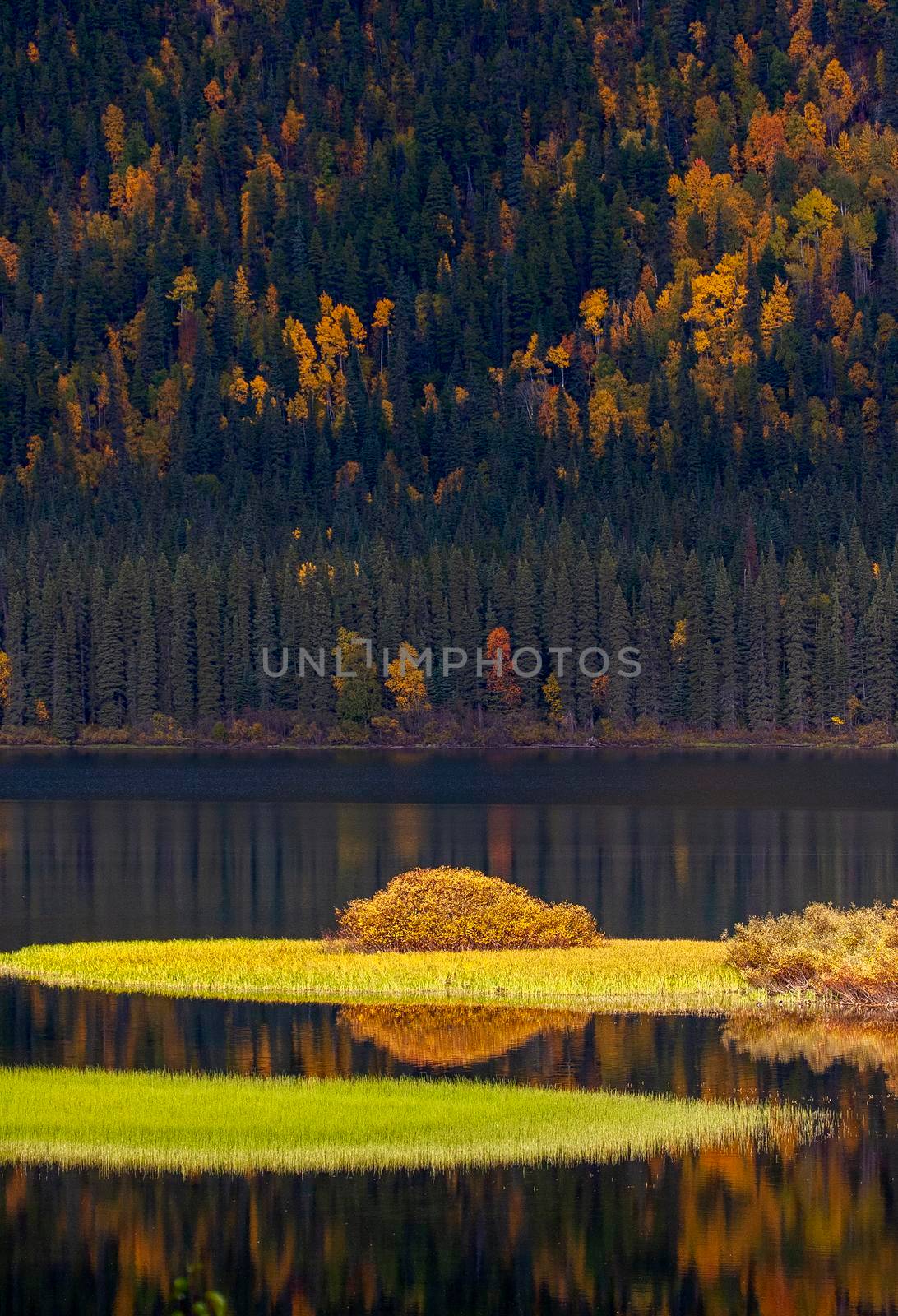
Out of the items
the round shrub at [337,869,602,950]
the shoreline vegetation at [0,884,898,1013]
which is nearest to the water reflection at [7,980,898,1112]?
the shoreline vegetation at [0,884,898,1013]

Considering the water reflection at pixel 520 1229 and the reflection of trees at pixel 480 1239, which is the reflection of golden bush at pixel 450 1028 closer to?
the water reflection at pixel 520 1229

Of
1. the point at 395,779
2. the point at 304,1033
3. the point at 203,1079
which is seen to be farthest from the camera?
the point at 395,779

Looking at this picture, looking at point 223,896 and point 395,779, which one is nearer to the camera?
point 223,896

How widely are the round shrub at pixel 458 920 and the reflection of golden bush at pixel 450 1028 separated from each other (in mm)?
7597

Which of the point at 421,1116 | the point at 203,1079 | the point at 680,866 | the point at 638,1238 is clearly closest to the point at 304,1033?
the point at 203,1079

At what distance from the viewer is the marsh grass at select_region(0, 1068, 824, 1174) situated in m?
34.1

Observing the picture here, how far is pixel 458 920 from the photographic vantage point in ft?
181

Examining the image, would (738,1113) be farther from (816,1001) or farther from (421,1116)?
(816,1001)

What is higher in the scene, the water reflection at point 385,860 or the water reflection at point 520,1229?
the water reflection at point 520,1229

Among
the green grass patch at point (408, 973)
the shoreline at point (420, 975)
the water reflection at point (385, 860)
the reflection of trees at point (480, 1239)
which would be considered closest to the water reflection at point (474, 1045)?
the shoreline at point (420, 975)

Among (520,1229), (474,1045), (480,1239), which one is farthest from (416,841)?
(480,1239)

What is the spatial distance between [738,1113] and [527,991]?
12.1m

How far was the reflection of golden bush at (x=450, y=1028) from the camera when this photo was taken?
42031mm

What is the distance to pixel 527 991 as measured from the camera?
48781 mm
